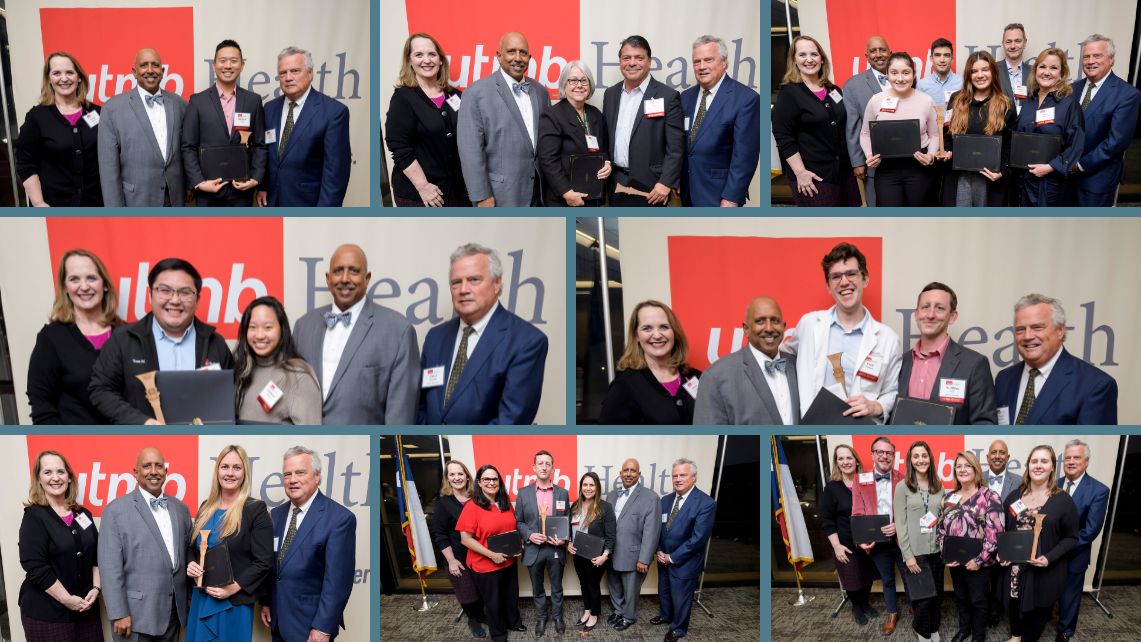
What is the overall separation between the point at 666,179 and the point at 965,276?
1487mm

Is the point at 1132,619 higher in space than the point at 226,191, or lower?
lower

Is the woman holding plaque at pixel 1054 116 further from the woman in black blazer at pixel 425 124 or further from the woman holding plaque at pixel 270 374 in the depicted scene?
the woman holding plaque at pixel 270 374

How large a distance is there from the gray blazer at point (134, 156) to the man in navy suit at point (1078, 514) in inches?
172

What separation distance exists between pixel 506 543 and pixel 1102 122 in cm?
342

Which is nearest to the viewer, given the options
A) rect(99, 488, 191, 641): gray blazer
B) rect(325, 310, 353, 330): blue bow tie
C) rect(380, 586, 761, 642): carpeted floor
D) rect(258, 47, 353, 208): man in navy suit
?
rect(99, 488, 191, 641): gray blazer

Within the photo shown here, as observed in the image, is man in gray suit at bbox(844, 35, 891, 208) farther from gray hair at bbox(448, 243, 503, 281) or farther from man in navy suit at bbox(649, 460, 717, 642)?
gray hair at bbox(448, 243, 503, 281)

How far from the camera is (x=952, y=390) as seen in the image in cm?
534

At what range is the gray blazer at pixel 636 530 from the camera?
5387 mm

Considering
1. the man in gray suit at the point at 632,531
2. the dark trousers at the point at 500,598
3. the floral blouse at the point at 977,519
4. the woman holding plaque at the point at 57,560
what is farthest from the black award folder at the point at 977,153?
the woman holding plaque at the point at 57,560

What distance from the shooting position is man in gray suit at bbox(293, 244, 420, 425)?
5.28 meters

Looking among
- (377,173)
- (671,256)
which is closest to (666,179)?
(671,256)

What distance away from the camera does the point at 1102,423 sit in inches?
215

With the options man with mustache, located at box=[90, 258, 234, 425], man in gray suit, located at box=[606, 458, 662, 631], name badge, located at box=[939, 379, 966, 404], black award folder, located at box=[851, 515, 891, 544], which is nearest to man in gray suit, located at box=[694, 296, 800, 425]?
man in gray suit, located at box=[606, 458, 662, 631]

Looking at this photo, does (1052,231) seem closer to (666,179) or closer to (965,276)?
(965,276)
